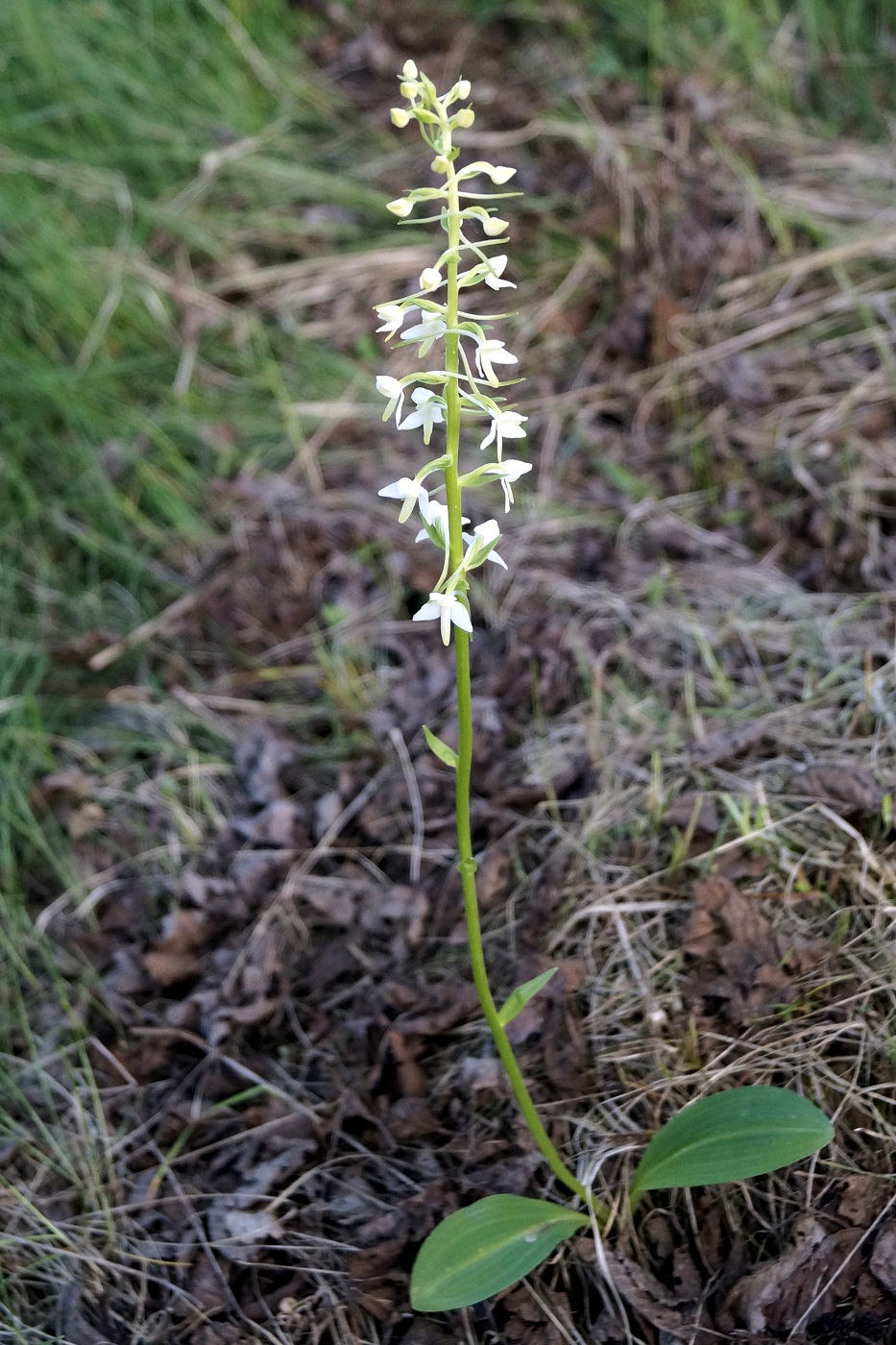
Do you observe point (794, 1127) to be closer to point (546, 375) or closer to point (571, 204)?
point (546, 375)

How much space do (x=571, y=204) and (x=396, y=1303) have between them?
3.61m

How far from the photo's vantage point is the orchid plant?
1530 millimetres

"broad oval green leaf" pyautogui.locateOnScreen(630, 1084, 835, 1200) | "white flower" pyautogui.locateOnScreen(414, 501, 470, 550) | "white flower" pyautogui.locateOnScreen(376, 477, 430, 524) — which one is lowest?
"broad oval green leaf" pyautogui.locateOnScreen(630, 1084, 835, 1200)

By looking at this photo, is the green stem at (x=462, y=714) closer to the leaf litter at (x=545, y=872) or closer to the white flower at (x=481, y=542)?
the white flower at (x=481, y=542)

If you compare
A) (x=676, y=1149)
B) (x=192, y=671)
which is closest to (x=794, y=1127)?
(x=676, y=1149)

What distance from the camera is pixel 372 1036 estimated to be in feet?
7.43

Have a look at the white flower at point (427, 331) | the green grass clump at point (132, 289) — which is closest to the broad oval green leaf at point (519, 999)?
the white flower at point (427, 331)

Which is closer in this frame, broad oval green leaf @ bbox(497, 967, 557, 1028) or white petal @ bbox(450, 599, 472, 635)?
white petal @ bbox(450, 599, 472, 635)

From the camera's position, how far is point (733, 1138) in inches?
65.4

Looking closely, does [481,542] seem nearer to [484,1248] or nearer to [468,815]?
[468,815]

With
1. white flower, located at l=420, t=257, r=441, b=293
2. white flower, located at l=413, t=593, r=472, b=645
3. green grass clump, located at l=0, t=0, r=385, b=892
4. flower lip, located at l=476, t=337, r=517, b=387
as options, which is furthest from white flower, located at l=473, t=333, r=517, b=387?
green grass clump, located at l=0, t=0, r=385, b=892

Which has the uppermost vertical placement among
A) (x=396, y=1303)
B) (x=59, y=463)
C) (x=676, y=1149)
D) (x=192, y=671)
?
(x=59, y=463)

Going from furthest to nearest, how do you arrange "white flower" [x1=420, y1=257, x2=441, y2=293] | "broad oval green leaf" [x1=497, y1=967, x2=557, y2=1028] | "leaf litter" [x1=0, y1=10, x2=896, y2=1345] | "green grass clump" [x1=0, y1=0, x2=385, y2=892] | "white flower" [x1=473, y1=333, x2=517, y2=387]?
1. "green grass clump" [x1=0, y1=0, x2=385, y2=892]
2. "leaf litter" [x1=0, y1=10, x2=896, y2=1345]
3. "broad oval green leaf" [x1=497, y1=967, x2=557, y2=1028]
4. "white flower" [x1=473, y1=333, x2=517, y2=387]
5. "white flower" [x1=420, y1=257, x2=441, y2=293]

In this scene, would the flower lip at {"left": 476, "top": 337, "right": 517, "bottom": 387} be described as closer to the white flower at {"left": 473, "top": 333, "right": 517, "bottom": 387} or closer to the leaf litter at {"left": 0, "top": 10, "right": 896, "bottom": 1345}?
the white flower at {"left": 473, "top": 333, "right": 517, "bottom": 387}
